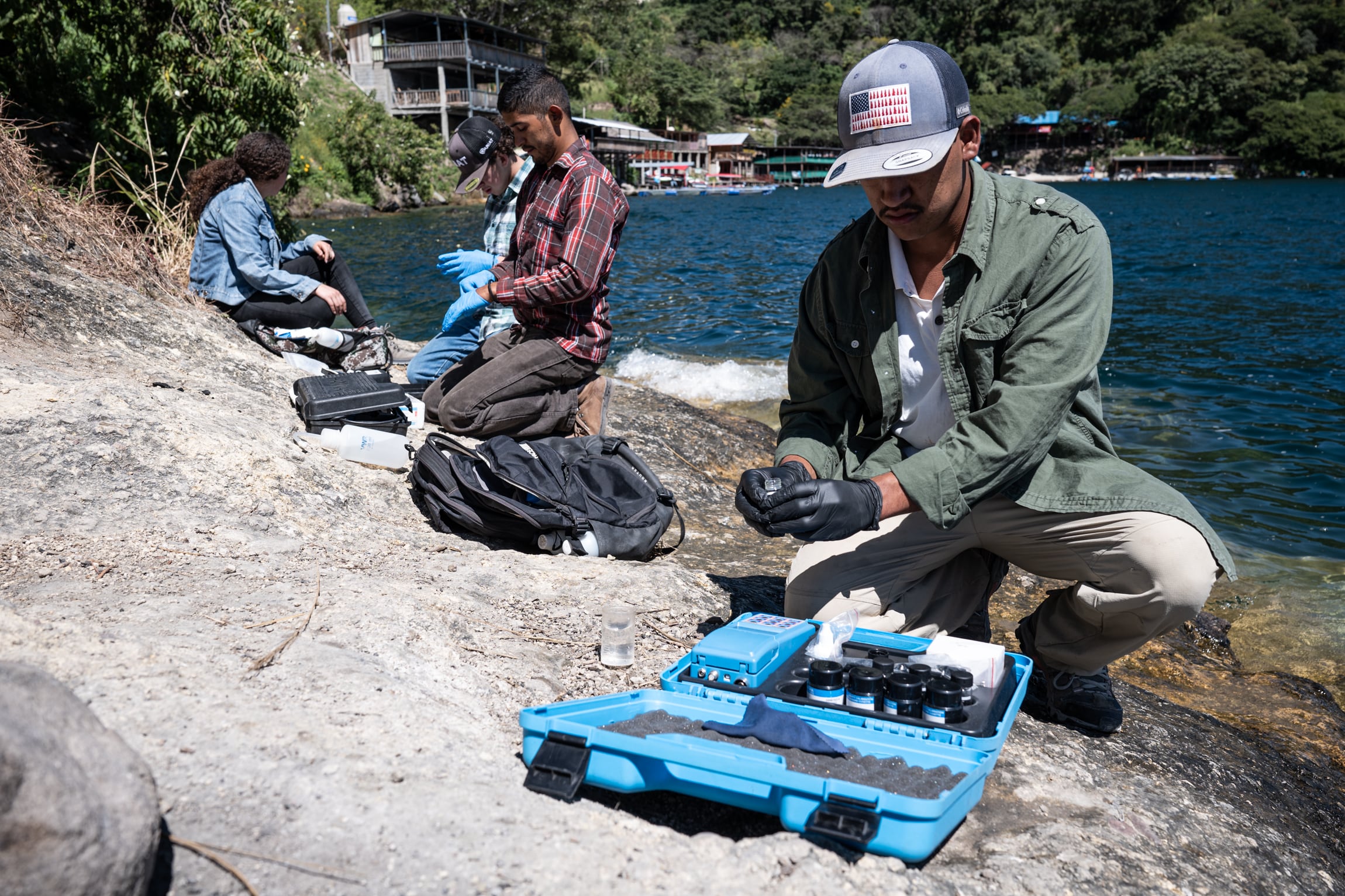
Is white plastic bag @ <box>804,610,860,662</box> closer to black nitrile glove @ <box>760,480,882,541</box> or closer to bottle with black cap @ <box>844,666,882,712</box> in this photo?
bottle with black cap @ <box>844,666,882,712</box>

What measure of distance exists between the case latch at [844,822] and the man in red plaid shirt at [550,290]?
331cm

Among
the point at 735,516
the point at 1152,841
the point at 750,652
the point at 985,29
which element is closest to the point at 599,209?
the point at 735,516

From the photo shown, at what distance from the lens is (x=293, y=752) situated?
1.86 metres

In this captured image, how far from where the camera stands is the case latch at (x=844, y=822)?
180 cm

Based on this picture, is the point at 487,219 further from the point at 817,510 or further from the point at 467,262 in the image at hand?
the point at 817,510

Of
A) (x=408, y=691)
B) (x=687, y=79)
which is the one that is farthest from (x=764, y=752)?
(x=687, y=79)

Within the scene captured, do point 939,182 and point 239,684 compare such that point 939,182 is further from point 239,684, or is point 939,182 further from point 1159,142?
point 1159,142

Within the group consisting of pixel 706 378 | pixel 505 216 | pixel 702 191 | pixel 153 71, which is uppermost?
pixel 153 71

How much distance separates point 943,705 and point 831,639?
46 cm

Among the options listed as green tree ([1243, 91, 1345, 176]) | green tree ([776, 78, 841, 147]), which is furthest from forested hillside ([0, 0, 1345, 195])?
green tree ([776, 78, 841, 147])

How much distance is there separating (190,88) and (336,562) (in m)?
9.33

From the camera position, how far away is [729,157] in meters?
80.0

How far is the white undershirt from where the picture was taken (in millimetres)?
2797

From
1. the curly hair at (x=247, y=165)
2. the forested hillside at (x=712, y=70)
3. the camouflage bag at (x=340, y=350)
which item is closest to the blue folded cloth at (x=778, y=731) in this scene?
the camouflage bag at (x=340, y=350)
